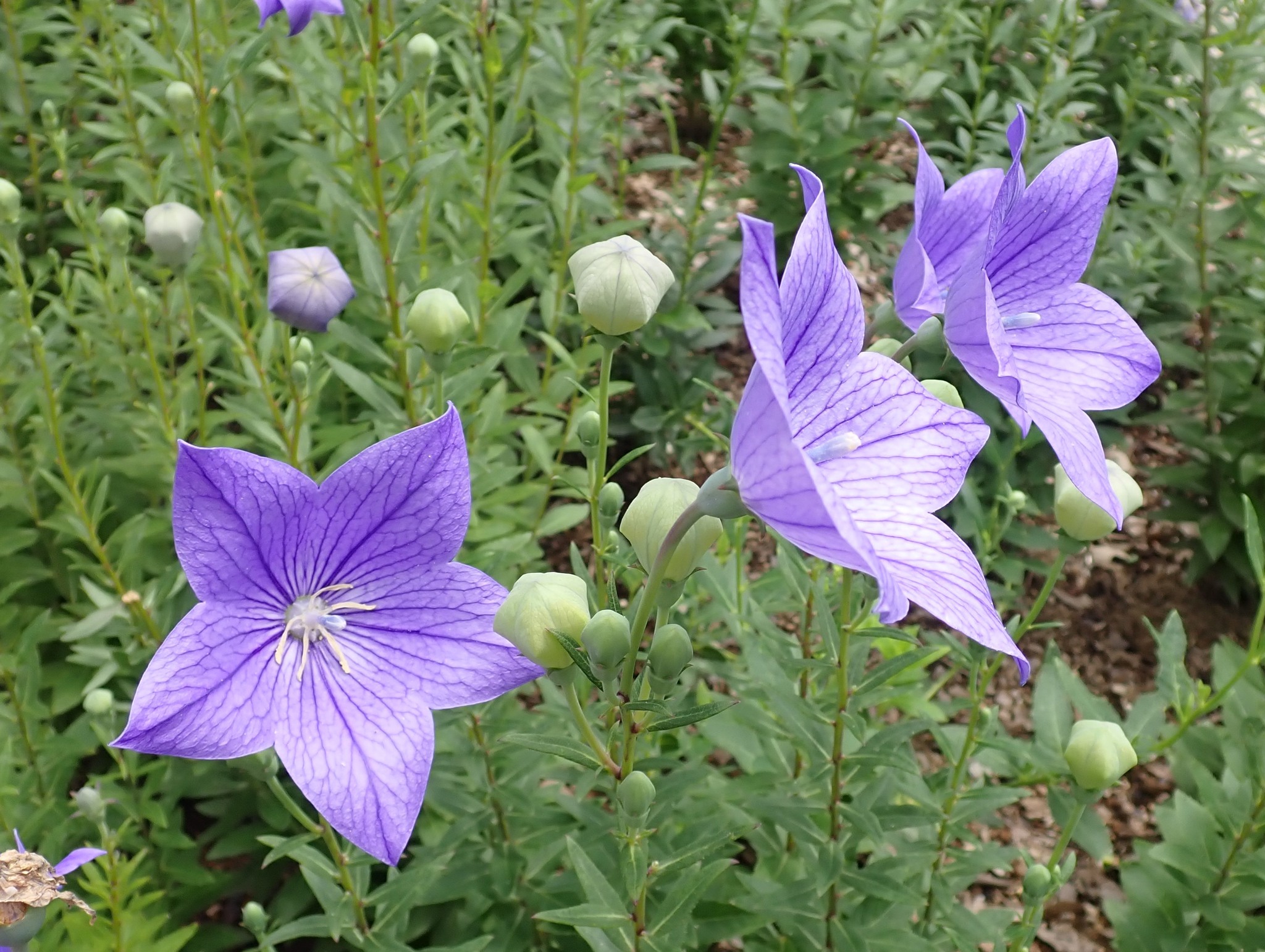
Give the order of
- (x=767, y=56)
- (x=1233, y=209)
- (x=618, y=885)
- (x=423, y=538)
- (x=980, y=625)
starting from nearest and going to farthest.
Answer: (x=980, y=625) → (x=423, y=538) → (x=618, y=885) → (x=1233, y=209) → (x=767, y=56)

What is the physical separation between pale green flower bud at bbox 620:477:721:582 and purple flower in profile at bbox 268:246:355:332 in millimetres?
1541

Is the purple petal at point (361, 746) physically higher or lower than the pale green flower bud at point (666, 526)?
lower

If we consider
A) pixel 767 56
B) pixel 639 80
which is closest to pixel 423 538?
pixel 639 80

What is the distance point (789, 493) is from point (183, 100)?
2711 millimetres

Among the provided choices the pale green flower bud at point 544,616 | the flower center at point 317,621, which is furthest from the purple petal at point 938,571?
the flower center at point 317,621

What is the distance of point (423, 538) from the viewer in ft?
5.48

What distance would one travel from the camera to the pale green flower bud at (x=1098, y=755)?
203cm

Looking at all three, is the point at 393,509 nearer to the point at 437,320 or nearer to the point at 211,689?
the point at 211,689

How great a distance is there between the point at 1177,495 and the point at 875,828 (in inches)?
146

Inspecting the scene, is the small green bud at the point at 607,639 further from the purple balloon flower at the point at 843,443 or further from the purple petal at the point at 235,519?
the purple petal at the point at 235,519

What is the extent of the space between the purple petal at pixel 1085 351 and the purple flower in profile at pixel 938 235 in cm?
19

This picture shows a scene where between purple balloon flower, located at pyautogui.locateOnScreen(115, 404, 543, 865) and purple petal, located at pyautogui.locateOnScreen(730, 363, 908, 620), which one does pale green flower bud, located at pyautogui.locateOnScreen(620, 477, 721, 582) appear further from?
purple balloon flower, located at pyautogui.locateOnScreen(115, 404, 543, 865)

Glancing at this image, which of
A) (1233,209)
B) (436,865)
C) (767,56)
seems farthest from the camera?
(767,56)

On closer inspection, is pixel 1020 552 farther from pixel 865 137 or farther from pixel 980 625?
pixel 980 625
